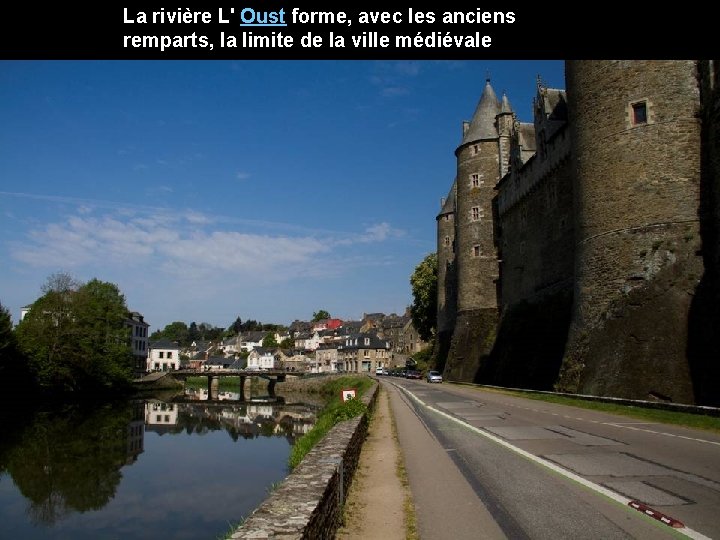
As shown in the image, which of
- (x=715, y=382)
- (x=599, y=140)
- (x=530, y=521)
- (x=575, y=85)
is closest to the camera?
(x=530, y=521)

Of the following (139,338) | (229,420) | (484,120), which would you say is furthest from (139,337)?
(484,120)

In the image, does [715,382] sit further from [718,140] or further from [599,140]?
[599,140]

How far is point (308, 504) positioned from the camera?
15.4 ft

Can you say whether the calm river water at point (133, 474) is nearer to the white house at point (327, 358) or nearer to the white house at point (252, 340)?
the white house at point (327, 358)

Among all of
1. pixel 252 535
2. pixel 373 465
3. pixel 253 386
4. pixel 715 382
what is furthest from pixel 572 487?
pixel 253 386

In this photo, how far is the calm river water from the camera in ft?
42.4

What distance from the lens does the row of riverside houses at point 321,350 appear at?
356ft

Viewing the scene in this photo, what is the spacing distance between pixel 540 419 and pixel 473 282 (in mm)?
29555

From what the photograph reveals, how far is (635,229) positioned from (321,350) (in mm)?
105808

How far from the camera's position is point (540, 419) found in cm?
1630

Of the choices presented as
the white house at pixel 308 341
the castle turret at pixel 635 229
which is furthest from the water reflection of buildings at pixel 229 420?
the white house at pixel 308 341

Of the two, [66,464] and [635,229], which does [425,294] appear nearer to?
[635,229]

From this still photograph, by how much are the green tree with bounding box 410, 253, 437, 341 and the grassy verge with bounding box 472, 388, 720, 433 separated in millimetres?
42961

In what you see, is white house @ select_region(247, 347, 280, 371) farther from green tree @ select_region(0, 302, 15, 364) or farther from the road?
the road
